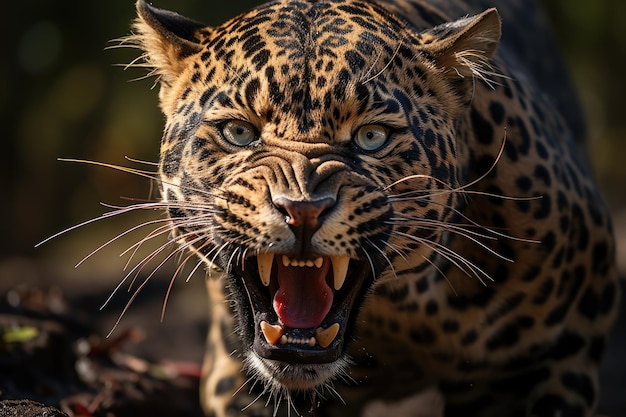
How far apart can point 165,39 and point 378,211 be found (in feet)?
4.58

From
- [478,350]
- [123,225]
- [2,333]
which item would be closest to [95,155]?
[123,225]

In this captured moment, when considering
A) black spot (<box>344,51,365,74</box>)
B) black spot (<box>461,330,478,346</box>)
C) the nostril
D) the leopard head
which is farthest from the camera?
black spot (<box>461,330,478,346</box>)

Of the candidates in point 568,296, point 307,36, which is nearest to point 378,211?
point 307,36

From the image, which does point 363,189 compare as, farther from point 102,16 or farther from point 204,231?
point 102,16

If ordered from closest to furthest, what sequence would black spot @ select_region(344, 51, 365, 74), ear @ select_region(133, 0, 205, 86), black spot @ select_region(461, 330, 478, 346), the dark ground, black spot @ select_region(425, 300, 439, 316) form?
black spot @ select_region(344, 51, 365, 74), ear @ select_region(133, 0, 205, 86), black spot @ select_region(425, 300, 439, 316), black spot @ select_region(461, 330, 478, 346), the dark ground

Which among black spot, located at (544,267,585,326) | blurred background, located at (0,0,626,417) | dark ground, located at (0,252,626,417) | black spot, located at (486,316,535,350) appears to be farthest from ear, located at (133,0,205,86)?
blurred background, located at (0,0,626,417)

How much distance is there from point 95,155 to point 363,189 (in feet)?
36.0

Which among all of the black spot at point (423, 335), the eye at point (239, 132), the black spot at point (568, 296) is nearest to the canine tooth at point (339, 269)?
the eye at point (239, 132)

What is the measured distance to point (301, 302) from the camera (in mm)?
4359

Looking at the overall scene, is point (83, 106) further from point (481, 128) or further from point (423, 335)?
point (481, 128)

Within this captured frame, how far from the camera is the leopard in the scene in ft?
14.1

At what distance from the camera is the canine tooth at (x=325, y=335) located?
4320 mm

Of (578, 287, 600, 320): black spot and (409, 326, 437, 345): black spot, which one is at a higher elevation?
(578, 287, 600, 320): black spot

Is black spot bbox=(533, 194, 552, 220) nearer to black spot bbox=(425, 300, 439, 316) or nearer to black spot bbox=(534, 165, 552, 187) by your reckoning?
black spot bbox=(534, 165, 552, 187)
